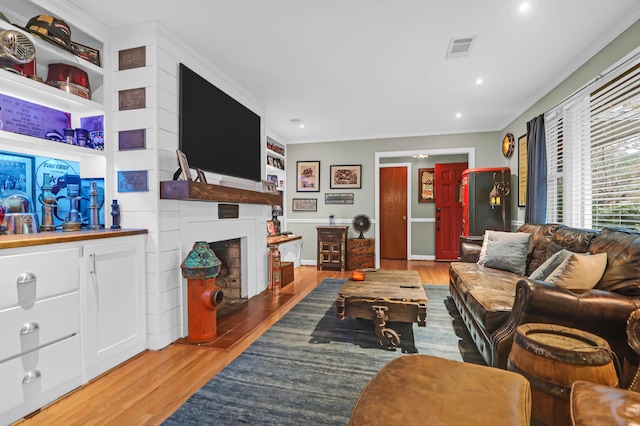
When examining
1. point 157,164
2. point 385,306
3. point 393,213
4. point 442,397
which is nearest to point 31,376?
point 157,164

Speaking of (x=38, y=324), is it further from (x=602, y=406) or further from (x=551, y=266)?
(x=551, y=266)

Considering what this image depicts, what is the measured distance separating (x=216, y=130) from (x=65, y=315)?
6.46 ft

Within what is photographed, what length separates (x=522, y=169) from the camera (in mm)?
4402

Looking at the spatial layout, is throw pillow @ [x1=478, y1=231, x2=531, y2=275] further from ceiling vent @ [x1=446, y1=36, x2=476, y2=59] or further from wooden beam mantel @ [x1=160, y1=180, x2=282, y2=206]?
wooden beam mantel @ [x1=160, y1=180, x2=282, y2=206]

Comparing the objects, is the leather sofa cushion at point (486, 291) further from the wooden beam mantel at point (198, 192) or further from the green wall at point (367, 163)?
the wooden beam mantel at point (198, 192)

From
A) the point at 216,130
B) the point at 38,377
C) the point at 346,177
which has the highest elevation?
the point at 216,130

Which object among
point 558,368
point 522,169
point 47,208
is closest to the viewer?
point 558,368

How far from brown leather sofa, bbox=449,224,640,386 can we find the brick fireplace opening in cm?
250

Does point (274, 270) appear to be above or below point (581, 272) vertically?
below

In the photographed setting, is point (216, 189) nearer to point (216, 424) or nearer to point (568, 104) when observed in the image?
point (216, 424)

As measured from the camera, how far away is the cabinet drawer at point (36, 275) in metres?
1.57

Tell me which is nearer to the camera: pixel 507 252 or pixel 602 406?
pixel 602 406

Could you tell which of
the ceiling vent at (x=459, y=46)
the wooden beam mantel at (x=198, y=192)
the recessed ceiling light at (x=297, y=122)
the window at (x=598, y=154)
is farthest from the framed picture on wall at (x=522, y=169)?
the wooden beam mantel at (x=198, y=192)

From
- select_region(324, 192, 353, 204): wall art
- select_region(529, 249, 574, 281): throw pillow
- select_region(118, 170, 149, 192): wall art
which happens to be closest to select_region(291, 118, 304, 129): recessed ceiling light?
select_region(324, 192, 353, 204): wall art
